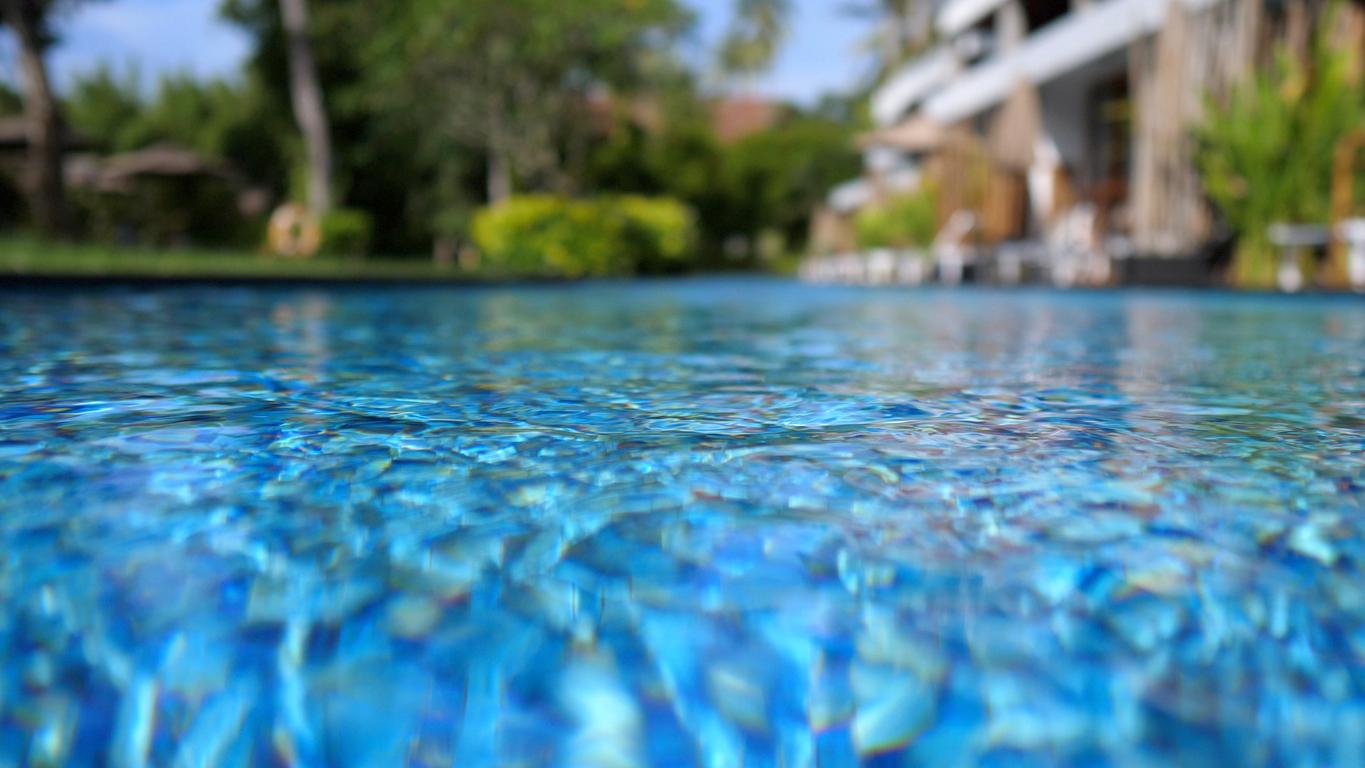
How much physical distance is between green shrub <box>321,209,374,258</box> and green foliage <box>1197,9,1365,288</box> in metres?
12.8

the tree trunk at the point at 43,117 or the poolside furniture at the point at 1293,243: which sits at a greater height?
the tree trunk at the point at 43,117

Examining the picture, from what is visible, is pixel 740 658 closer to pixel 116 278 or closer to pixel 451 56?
pixel 116 278

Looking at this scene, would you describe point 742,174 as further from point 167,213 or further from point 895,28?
point 167,213

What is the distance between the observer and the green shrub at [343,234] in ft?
55.6

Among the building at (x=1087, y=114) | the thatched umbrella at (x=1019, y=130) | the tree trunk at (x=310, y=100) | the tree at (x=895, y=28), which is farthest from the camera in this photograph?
the tree at (x=895, y=28)

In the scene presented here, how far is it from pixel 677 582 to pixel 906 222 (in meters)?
16.6

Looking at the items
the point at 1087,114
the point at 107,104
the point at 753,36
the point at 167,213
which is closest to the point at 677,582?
the point at 1087,114

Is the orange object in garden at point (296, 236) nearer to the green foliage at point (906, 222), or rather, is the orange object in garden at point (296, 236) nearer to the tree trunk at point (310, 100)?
the tree trunk at point (310, 100)

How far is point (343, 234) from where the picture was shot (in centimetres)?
1723

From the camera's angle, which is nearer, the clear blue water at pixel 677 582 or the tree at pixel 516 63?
the clear blue water at pixel 677 582

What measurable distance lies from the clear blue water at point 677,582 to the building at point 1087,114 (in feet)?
29.7

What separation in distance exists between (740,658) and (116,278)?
809cm

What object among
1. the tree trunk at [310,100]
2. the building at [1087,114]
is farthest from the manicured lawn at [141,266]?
the tree trunk at [310,100]

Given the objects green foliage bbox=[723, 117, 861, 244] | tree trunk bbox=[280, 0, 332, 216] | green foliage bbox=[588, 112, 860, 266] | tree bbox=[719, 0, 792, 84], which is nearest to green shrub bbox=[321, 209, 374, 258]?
tree trunk bbox=[280, 0, 332, 216]
